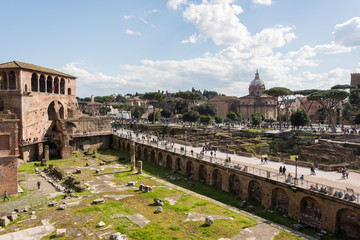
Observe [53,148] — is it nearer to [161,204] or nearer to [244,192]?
[161,204]

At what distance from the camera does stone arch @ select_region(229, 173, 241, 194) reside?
26522mm

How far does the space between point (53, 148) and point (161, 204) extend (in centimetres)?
3298

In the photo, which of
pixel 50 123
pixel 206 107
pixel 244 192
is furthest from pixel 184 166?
pixel 206 107

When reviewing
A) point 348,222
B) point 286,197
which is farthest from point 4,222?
point 348,222

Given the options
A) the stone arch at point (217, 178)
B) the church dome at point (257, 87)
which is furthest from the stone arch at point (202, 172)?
the church dome at point (257, 87)

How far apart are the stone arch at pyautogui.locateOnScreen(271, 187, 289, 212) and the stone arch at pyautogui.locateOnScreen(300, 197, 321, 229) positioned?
1.51m

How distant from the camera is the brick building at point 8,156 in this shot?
25734 mm

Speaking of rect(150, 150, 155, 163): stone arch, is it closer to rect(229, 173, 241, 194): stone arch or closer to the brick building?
rect(229, 173, 241, 194): stone arch

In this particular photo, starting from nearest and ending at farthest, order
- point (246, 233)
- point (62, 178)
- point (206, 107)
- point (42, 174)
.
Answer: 1. point (246, 233)
2. point (62, 178)
3. point (42, 174)
4. point (206, 107)

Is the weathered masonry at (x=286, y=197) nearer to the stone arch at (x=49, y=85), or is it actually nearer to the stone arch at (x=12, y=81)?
the stone arch at (x=49, y=85)

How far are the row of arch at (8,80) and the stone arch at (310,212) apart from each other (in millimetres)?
46336

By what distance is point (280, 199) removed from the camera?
22.3m

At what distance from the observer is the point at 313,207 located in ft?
64.9

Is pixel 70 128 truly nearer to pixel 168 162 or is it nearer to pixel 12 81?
pixel 12 81
